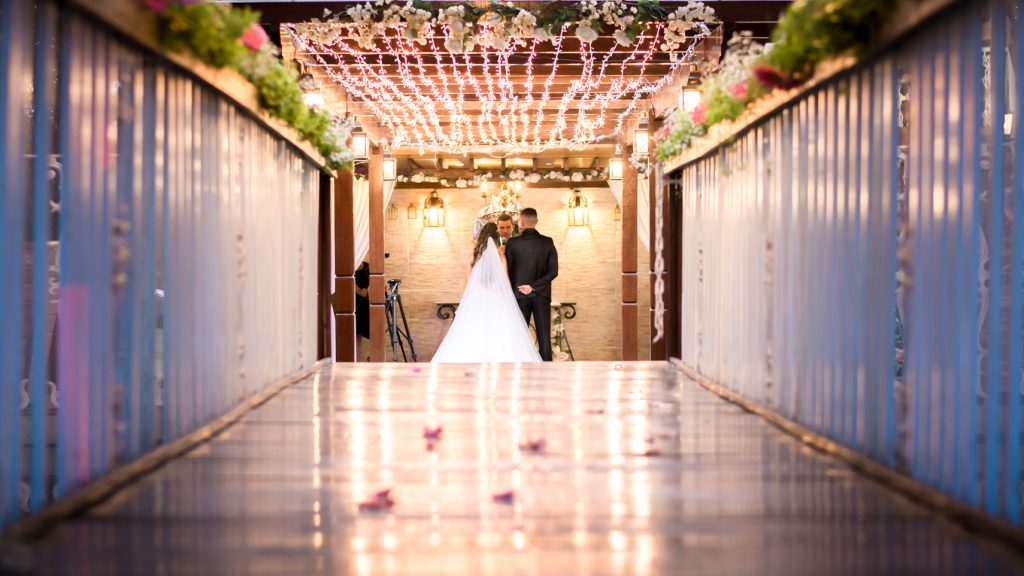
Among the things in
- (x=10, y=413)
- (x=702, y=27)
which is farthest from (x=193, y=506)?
(x=702, y=27)

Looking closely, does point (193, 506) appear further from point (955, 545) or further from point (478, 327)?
point (478, 327)

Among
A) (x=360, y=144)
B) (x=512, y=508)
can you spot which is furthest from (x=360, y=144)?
(x=512, y=508)

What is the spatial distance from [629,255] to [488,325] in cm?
265

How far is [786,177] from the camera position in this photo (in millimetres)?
5020

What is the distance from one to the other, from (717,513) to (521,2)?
18.3 ft

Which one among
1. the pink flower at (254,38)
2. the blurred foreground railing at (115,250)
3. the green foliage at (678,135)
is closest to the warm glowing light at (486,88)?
the green foliage at (678,135)

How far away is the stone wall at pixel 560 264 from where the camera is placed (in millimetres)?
16344

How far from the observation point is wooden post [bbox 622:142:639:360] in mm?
12461

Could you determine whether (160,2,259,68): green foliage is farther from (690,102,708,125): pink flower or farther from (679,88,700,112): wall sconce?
(679,88,700,112): wall sconce

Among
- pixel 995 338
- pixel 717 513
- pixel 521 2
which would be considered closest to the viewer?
pixel 995 338

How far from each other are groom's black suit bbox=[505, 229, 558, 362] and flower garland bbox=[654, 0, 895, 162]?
4.52m

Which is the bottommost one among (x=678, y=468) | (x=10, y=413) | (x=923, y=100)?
(x=678, y=468)

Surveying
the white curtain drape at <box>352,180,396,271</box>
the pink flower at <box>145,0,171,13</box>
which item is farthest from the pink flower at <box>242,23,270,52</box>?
the white curtain drape at <box>352,180,396,271</box>

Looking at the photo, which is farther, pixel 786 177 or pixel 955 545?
pixel 786 177
